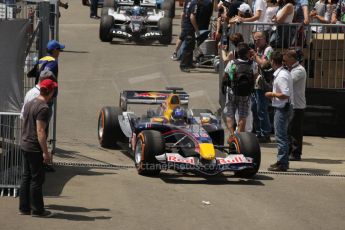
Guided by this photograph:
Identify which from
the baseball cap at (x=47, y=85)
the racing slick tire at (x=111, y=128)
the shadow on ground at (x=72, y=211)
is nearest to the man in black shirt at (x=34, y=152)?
the baseball cap at (x=47, y=85)

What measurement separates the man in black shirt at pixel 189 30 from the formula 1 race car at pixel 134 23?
326 centimetres

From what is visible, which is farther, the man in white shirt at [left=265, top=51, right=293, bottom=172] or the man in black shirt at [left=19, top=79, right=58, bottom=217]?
the man in white shirt at [left=265, top=51, right=293, bottom=172]

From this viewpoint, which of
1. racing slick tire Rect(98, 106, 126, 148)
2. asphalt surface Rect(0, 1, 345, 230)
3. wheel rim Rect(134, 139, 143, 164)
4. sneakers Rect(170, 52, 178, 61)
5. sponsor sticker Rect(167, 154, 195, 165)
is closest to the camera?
asphalt surface Rect(0, 1, 345, 230)

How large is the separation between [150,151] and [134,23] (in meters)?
14.2

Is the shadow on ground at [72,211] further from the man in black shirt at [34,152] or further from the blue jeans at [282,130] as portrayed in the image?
the blue jeans at [282,130]

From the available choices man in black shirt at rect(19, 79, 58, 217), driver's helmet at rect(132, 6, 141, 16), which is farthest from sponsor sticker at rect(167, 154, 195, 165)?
driver's helmet at rect(132, 6, 141, 16)

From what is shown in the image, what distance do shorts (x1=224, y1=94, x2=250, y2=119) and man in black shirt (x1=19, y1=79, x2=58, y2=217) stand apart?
212 inches

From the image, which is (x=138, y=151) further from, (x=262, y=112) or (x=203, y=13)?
(x=203, y=13)

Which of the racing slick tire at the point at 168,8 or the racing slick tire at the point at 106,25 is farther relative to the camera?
the racing slick tire at the point at 168,8

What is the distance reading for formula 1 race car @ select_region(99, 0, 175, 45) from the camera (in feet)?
89.8

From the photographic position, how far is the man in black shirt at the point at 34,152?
37.1ft

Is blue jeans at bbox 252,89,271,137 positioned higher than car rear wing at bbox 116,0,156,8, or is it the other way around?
car rear wing at bbox 116,0,156,8

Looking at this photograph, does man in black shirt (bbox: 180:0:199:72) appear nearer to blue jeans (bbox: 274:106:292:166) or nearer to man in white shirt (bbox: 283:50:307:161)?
man in white shirt (bbox: 283:50:307:161)

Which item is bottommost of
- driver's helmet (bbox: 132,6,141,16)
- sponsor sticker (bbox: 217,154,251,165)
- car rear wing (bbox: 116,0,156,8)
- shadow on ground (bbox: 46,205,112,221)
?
shadow on ground (bbox: 46,205,112,221)
